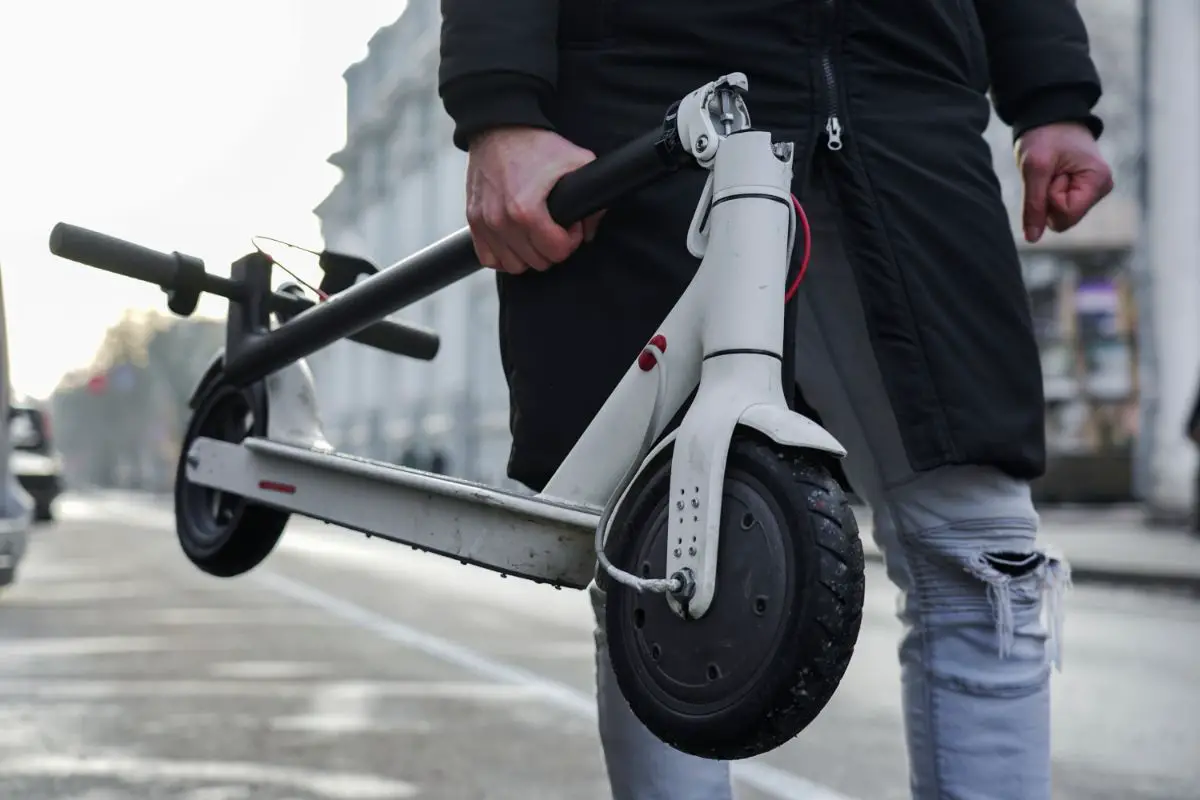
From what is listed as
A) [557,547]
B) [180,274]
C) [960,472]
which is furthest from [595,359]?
[180,274]

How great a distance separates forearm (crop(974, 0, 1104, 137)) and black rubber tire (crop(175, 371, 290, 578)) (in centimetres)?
137

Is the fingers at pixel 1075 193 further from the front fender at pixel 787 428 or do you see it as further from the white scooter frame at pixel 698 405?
the front fender at pixel 787 428

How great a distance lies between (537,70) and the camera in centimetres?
206

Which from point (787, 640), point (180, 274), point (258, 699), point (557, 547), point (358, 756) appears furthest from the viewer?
point (258, 699)

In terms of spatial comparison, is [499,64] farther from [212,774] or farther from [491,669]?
[491,669]

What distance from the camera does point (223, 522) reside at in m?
3.09

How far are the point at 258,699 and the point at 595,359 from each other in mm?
3912

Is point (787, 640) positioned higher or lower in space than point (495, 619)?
higher

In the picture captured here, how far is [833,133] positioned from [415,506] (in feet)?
2.50

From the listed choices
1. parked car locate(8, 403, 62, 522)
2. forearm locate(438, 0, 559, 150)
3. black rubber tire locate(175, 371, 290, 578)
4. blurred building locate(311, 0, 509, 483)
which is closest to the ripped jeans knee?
forearm locate(438, 0, 559, 150)

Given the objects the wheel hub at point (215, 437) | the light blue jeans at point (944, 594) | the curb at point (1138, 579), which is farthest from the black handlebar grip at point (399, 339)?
the curb at point (1138, 579)

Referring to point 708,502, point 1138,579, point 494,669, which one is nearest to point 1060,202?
point 708,502

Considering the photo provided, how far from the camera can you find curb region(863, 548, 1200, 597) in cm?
1119

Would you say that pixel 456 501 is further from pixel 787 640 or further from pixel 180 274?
pixel 180 274
